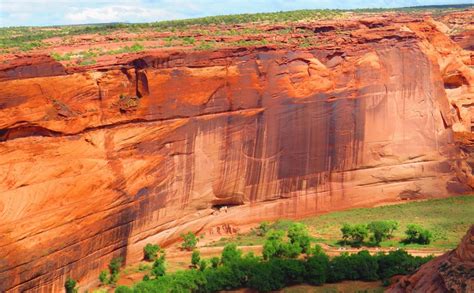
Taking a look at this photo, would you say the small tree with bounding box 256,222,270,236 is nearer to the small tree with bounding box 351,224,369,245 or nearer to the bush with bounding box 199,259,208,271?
the small tree with bounding box 351,224,369,245

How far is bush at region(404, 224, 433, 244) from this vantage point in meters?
30.0

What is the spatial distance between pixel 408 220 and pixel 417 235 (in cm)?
275

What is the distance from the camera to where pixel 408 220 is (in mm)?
33062

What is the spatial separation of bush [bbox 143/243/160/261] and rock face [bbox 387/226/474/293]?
45.5 feet

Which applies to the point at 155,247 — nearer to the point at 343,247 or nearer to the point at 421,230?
the point at 343,247

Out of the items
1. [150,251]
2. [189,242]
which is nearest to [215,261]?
[189,242]

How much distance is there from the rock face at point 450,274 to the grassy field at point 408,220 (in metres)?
13.9

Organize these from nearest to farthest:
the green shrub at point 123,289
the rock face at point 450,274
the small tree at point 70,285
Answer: the rock face at point 450,274, the green shrub at point 123,289, the small tree at point 70,285

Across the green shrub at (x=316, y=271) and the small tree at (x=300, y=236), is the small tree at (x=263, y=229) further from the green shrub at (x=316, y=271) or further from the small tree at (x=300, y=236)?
the green shrub at (x=316, y=271)

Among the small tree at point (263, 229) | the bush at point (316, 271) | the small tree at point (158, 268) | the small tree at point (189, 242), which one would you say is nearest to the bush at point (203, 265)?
the small tree at point (158, 268)

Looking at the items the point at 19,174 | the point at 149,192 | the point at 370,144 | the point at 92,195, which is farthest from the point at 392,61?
the point at 19,174

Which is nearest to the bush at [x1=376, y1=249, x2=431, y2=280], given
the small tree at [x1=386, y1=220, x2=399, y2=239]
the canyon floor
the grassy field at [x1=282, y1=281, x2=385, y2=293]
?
the grassy field at [x1=282, y1=281, x2=385, y2=293]

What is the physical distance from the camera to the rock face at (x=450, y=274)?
47.5ft

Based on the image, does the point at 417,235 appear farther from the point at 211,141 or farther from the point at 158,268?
the point at 158,268
